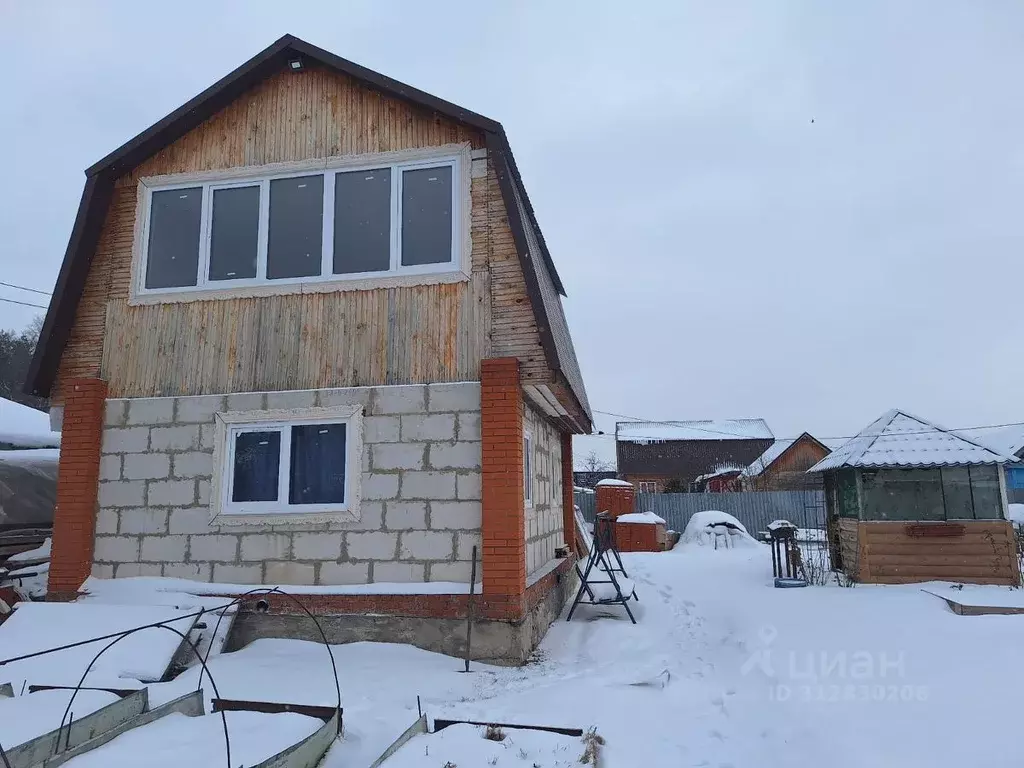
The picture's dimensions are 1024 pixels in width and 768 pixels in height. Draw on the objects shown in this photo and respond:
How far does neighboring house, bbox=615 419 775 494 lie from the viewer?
47.8m

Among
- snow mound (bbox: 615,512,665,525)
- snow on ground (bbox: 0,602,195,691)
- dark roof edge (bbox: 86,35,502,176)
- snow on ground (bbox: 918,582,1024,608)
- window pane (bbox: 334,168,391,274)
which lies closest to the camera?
snow on ground (bbox: 0,602,195,691)

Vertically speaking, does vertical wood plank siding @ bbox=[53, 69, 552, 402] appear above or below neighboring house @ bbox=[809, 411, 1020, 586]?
above

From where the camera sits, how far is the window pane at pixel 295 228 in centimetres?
743

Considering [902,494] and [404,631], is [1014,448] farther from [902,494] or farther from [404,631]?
[404,631]

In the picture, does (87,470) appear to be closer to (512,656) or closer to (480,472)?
(480,472)

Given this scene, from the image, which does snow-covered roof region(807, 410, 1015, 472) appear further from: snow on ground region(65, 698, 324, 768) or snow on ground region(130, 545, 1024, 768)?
snow on ground region(65, 698, 324, 768)

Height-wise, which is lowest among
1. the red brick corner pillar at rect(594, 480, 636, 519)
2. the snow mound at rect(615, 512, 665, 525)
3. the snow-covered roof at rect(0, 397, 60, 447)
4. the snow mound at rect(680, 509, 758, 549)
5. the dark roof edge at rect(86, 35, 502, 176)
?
the snow mound at rect(680, 509, 758, 549)

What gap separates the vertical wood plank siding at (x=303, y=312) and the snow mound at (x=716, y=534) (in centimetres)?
1598

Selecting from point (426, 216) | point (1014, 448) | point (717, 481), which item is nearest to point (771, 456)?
point (717, 481)

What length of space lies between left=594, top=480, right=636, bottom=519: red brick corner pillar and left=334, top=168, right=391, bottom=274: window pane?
19.0m

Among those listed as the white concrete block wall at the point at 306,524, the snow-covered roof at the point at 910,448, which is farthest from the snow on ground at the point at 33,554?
the snow-covered roof at the point at 910,448

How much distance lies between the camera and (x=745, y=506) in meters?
27.4

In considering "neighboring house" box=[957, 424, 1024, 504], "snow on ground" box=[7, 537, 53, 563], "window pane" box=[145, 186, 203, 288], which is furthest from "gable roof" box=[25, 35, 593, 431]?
"neighboring house" box=[957, 424, 1024, 504]

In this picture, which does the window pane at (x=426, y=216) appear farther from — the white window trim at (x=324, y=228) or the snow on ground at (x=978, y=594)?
the snow on ground at (x=978, y=594)
